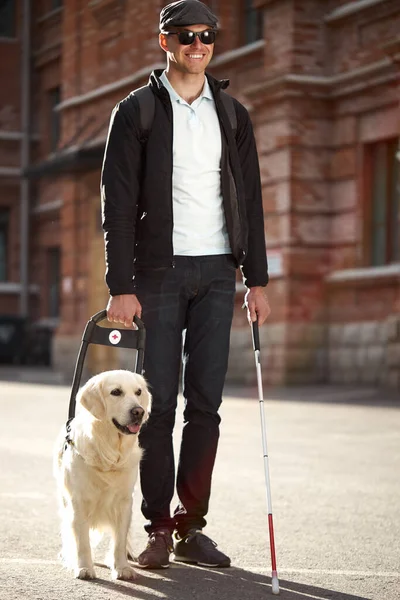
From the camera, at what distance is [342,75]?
21.4 m

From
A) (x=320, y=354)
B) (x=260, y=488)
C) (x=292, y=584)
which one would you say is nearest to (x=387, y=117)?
(x=320, y=354)

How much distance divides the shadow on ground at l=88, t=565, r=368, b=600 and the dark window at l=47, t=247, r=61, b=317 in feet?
93.9

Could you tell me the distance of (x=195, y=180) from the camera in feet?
20.4

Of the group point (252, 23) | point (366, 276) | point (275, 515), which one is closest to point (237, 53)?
point (252, 23)

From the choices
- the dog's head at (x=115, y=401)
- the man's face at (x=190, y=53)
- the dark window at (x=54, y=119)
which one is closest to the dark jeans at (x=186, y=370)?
the dog's head at (x=115, y=401)

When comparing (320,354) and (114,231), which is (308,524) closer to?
(114,231)

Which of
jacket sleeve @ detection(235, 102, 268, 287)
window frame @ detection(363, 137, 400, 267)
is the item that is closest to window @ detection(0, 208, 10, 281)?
window frame @ detection(363, 137, 400, 267)

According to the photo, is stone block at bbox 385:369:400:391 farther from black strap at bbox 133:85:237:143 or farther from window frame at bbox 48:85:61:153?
window frame at bbox 48:85:61:153

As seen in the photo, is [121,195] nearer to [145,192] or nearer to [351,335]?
[145,192]

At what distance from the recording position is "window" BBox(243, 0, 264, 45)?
23969 millimetres

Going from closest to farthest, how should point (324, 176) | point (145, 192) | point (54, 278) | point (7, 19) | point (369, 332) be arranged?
point (145, 192) < point (369, 332) < point (324, 176) < point (54, 278) < point (7, 19)

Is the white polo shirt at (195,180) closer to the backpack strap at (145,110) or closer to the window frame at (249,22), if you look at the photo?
the backpack strap at (145,110)

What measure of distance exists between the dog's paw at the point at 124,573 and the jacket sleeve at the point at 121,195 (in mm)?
1135

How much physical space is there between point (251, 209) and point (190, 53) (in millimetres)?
759
